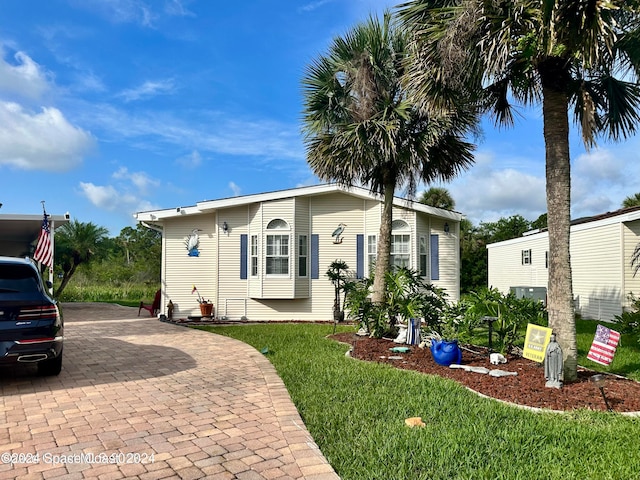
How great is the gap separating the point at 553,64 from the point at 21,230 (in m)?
17.9

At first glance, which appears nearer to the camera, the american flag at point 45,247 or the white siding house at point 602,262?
the american flag at point 45,247

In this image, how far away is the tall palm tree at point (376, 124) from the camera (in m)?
9.91

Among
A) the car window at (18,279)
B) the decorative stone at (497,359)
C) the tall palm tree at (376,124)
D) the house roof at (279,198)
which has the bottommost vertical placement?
the decorative stone at (497,359)

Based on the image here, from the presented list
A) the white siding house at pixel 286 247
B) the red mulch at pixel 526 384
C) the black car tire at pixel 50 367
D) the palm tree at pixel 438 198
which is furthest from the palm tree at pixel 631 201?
the black car tire at pixel 50 367

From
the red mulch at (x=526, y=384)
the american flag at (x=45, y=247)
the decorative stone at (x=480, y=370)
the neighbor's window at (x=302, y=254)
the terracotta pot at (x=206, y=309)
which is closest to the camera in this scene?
the red mulch at (x=526, y=384)

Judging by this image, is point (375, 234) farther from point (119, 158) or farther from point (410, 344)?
point (119, 158)

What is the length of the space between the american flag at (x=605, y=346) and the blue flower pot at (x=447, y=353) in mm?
1989

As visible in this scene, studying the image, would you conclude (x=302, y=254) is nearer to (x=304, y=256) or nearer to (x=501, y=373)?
(x=304, y=256)

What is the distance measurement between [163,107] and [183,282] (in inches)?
223

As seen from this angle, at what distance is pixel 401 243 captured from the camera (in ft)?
46.0

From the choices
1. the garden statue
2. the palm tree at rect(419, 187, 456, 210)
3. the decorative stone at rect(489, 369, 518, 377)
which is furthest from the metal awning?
the palm tree at rect(419, 187, 456, 210)

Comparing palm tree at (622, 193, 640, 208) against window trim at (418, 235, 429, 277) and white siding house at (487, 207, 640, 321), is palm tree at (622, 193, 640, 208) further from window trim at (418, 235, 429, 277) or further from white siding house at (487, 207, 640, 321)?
window trim at (418, 235, 429, 277)

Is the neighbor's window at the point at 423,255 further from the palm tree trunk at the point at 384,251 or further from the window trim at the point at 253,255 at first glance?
the window trim at the point at 253,255

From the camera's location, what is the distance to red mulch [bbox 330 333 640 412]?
524 cm
